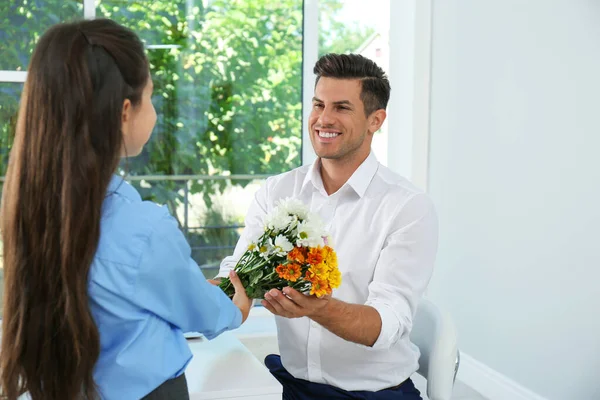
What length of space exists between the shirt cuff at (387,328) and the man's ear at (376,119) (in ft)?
2.31

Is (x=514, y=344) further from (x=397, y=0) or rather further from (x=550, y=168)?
(x=397, y=0)

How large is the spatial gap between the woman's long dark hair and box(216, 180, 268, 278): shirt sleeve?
3.06ft

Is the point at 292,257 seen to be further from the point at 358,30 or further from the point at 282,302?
the point at 358,30

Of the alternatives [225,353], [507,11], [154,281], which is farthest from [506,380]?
[154,281]

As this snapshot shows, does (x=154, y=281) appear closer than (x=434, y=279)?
Yes

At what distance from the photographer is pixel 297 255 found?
5.21ft

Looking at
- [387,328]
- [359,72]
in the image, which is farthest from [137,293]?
[359,72]

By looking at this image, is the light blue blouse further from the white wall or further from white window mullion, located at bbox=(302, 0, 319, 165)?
white window mullion, located at bbox=(302, 0, 319, 165)

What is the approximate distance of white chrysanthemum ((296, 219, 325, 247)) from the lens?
1.59m

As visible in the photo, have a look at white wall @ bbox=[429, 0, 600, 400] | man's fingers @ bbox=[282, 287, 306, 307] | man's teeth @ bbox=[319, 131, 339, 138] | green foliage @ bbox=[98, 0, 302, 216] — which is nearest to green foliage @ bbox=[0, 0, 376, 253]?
green foliage @ bbox=[98, 0, 302, 216]

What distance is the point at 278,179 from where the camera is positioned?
2.38 meters

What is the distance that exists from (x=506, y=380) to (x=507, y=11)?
1640mm

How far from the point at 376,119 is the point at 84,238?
1413 mm

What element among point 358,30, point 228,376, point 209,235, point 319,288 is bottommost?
point 209,235
